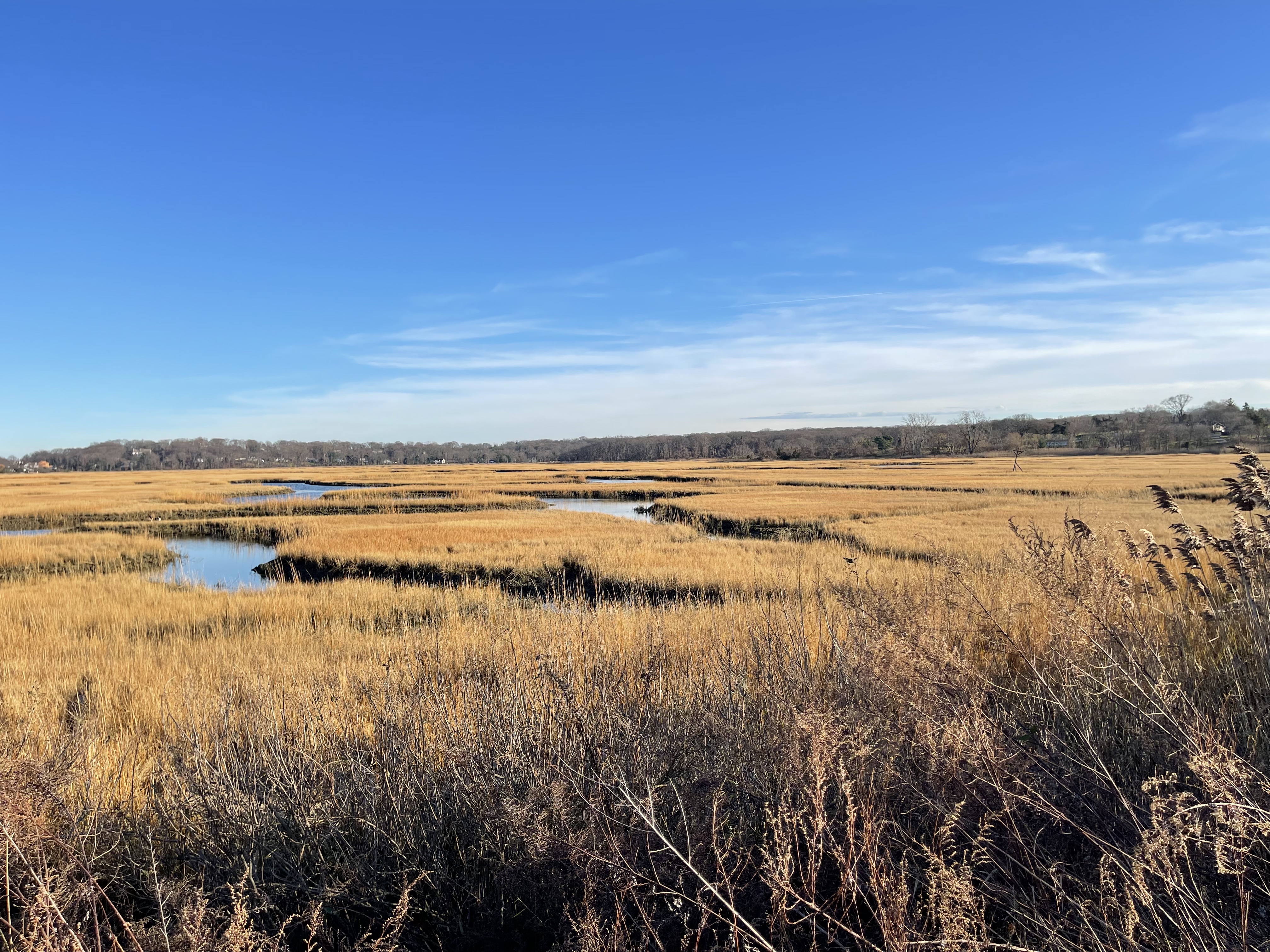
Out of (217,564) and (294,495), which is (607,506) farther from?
(294,495)

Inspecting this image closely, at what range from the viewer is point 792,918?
2.78 meters

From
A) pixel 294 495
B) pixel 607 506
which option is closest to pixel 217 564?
pixel 607 506

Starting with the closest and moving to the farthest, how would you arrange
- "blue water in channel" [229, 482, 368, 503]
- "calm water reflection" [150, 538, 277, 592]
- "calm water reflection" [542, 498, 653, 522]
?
"calm water reflection" [150, 538, 277, 592] < "calm water reflection" [542, 498, 653, 522] < "blue water in channel" [229, 482, 368, 503]

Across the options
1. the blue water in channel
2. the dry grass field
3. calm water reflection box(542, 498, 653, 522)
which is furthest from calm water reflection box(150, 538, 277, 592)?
the blue water in channel

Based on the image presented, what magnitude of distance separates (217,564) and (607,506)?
950 inches

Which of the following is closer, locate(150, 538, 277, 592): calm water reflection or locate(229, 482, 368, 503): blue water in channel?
locate(150, 538, 277, 592): calm water reflection

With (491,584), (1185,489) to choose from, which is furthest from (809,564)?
(1185,489)

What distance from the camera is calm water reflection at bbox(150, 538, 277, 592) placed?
18828 mm

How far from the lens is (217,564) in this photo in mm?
24312

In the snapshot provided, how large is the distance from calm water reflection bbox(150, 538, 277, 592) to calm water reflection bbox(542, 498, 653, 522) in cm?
1524

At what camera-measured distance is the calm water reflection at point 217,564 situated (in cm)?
1883

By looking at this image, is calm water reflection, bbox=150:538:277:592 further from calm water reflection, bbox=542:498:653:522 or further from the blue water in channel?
the blue water in channel

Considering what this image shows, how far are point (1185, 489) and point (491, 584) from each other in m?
36.9

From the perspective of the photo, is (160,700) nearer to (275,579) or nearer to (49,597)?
(49,597)
